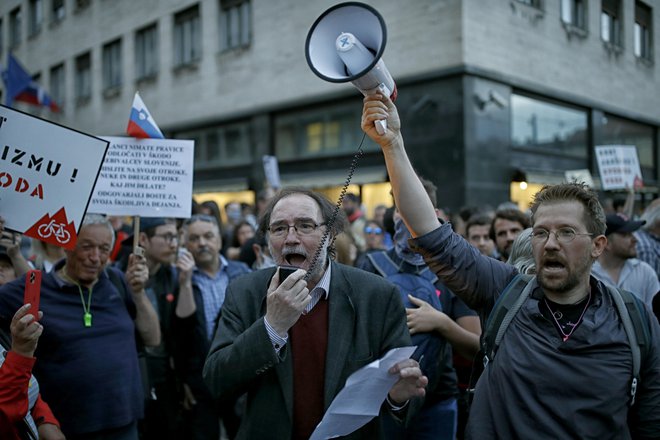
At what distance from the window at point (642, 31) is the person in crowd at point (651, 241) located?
11.1 metres

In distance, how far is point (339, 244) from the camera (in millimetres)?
4730

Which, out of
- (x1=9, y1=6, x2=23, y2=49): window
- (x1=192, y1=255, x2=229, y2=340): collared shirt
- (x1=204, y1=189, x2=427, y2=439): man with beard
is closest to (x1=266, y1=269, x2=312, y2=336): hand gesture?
(x1=204, y1=189, x2=427, y2=439): man with beard

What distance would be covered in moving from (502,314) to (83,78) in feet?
78.8

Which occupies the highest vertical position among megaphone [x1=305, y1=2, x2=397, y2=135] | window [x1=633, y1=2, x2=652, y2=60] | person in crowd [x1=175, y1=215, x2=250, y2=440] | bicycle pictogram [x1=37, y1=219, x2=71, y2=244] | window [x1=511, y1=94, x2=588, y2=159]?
window [x1=633, y1=2, x2=652, y2=60]

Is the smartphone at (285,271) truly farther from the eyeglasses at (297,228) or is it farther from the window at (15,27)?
the window at (15,27)

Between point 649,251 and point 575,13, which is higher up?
point 575,13

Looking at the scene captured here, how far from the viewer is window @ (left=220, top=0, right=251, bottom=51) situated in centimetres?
1647

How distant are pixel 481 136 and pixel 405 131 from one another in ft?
5.58

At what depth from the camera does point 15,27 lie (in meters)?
27.2

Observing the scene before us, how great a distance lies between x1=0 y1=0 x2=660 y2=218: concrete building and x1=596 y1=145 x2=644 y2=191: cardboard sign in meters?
3.93

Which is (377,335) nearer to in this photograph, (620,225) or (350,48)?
(350,48)

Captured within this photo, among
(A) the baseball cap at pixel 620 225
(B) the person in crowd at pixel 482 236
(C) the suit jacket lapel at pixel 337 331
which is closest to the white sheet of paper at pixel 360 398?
(C) the suit jacket lapel at pixel 337 331

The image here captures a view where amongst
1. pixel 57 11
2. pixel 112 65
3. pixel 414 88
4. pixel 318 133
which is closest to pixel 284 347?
pixel 414 88

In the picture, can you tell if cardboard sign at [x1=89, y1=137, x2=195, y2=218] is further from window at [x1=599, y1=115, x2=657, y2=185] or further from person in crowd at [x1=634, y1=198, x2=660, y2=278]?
window at [x1=599, y1=115, x2=657, y2=185]
